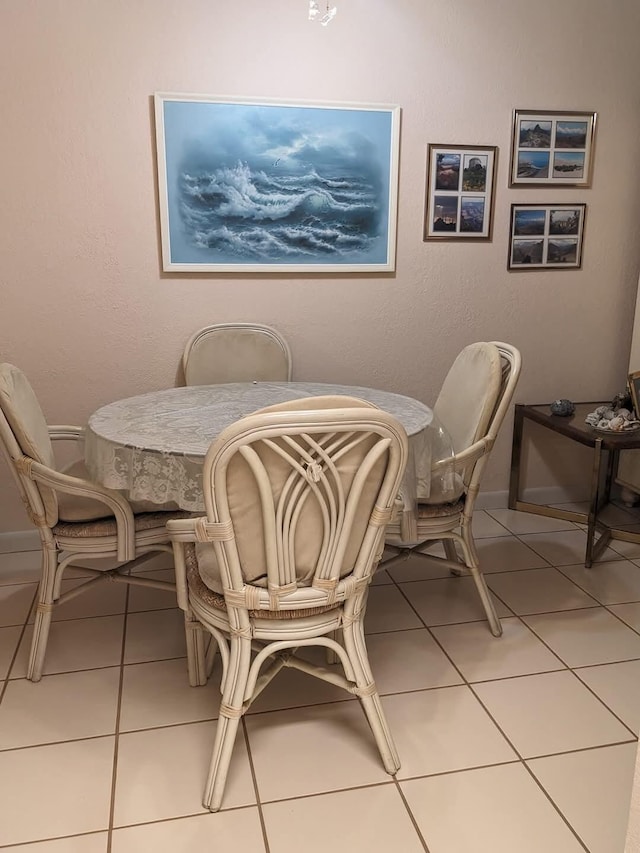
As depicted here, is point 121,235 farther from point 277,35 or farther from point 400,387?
point 400,387

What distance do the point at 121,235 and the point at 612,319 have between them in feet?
7.75

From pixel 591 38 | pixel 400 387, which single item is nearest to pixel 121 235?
pixel 400 387

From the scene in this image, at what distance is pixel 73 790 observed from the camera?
1.71m

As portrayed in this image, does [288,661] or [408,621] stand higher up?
[288,661]

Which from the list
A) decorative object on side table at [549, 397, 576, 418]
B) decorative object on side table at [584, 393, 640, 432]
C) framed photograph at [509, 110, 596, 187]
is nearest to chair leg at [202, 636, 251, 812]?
decorative object on side table at [584, 393, 640, 432]

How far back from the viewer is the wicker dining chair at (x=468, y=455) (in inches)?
88.1

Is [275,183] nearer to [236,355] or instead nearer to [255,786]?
[236,355]

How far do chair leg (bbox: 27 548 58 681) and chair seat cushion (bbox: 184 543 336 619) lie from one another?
49 centimetres

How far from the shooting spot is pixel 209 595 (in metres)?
1.74

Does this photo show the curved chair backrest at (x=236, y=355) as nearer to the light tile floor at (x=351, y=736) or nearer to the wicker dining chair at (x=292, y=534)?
the light tile floor at (x=351, y=736)

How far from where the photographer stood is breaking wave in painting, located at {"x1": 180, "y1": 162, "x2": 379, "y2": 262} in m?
2.92

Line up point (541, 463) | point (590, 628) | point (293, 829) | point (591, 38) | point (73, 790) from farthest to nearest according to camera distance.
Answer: point (541, 463) → point (591, 38) → point (590, 628) → point (73, 790) → point (293, 829)

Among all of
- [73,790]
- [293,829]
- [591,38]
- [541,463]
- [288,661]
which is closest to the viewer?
[293,829]

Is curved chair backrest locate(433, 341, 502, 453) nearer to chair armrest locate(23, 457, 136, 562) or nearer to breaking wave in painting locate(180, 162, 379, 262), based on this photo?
breaking wave in painting locate(180, 162, 379, 262)
